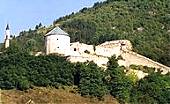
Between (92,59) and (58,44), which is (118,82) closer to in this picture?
(92,59)

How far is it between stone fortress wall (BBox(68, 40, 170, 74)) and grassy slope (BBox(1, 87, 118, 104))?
5076mm

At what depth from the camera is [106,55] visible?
88.8 meters

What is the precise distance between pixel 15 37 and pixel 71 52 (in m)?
33.5

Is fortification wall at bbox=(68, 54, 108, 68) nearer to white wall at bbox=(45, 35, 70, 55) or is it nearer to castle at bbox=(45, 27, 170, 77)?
castle at bbox=(45, 27, 170, 77)

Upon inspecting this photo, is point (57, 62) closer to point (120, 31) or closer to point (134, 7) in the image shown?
point (120, 31)

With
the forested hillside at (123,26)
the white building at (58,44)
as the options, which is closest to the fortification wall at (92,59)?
the white building at (58,44)

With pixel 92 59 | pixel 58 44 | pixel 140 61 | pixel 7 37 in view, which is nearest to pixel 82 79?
pixel 92 59

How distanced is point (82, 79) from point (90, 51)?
5721mm

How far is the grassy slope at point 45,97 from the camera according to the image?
81.0 m

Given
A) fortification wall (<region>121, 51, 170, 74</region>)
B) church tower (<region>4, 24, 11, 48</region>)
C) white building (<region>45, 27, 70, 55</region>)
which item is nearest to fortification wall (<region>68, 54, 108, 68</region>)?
white building (<region>45, 27, 70, 55</region>)

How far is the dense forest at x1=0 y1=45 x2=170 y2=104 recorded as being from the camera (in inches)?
3292

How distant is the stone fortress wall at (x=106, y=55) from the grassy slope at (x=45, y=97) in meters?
5.08

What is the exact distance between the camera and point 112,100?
84125 millimetres

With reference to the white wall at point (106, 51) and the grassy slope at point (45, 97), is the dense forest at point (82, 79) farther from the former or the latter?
the white wall at point (106, 51)
